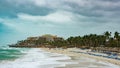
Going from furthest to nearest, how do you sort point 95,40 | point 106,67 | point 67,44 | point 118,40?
point 67,44, point 95,40, point 118,40, point 106,67

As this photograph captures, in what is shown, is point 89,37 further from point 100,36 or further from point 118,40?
point 118,40

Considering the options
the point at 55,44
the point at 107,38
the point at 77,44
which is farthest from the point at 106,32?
the point at 55,44

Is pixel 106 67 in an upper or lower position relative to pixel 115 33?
lower

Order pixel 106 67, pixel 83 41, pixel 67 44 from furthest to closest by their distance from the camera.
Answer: pixel 67 44 → pixel 83 41 → pixel 106 67

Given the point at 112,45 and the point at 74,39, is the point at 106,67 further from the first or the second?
the point at 74,39

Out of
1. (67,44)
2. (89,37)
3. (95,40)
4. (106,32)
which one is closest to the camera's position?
(106,32)

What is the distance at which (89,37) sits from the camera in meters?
134

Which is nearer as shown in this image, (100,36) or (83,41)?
(100,36)

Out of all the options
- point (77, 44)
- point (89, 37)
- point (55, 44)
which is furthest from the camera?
point (55, 44)

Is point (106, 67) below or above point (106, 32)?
below

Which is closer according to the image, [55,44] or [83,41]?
[83,41]

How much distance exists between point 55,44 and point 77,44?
42.1m

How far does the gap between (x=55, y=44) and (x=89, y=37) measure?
67522 millimetres

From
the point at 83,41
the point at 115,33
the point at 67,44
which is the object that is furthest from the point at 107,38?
the point at 67,44
